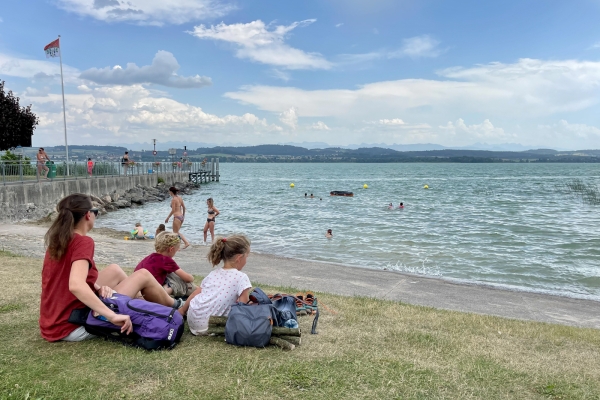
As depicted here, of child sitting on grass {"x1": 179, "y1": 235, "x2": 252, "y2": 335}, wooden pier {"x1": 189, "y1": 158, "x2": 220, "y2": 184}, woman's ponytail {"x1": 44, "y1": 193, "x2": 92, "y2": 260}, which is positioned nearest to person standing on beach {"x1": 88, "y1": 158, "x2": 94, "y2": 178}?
child sitting on grass {"x1": 179, "y1": 235, "x2": 252, "y2": 335}

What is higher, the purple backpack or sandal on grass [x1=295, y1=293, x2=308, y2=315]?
the purple backpack

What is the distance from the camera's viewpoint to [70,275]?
4156 millimetres

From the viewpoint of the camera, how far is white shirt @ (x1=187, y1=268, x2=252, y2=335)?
501cm

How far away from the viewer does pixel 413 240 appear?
1991cm

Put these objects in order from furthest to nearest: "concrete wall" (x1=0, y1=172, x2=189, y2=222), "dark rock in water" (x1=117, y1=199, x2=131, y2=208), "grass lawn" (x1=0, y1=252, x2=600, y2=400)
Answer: "dark rock in water" (x1=117, y1=199, x2=131, y2=208) → "concrete wall" (x1=0, y1=172, x2=189, y2=222) → "grass lawn" (x1=0, y1=252, x2=600, y2=400)

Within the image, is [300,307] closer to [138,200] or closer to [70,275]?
[70,275]

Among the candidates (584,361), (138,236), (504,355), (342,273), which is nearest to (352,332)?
(504,355)

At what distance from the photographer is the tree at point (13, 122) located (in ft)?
108

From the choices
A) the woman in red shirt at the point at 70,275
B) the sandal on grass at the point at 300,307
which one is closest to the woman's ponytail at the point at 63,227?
the woman in red shirt at the point at 70,275

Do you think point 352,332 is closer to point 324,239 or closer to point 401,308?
point 401,308

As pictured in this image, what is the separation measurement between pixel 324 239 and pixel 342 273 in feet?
27.9

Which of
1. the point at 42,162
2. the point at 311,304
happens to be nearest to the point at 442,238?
the point at 311,304

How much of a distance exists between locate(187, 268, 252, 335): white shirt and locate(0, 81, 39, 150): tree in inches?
1325

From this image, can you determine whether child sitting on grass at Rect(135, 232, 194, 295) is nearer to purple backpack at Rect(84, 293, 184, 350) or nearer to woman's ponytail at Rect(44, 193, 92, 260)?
purple backpack at Rect(84, 293, 184, 350)
